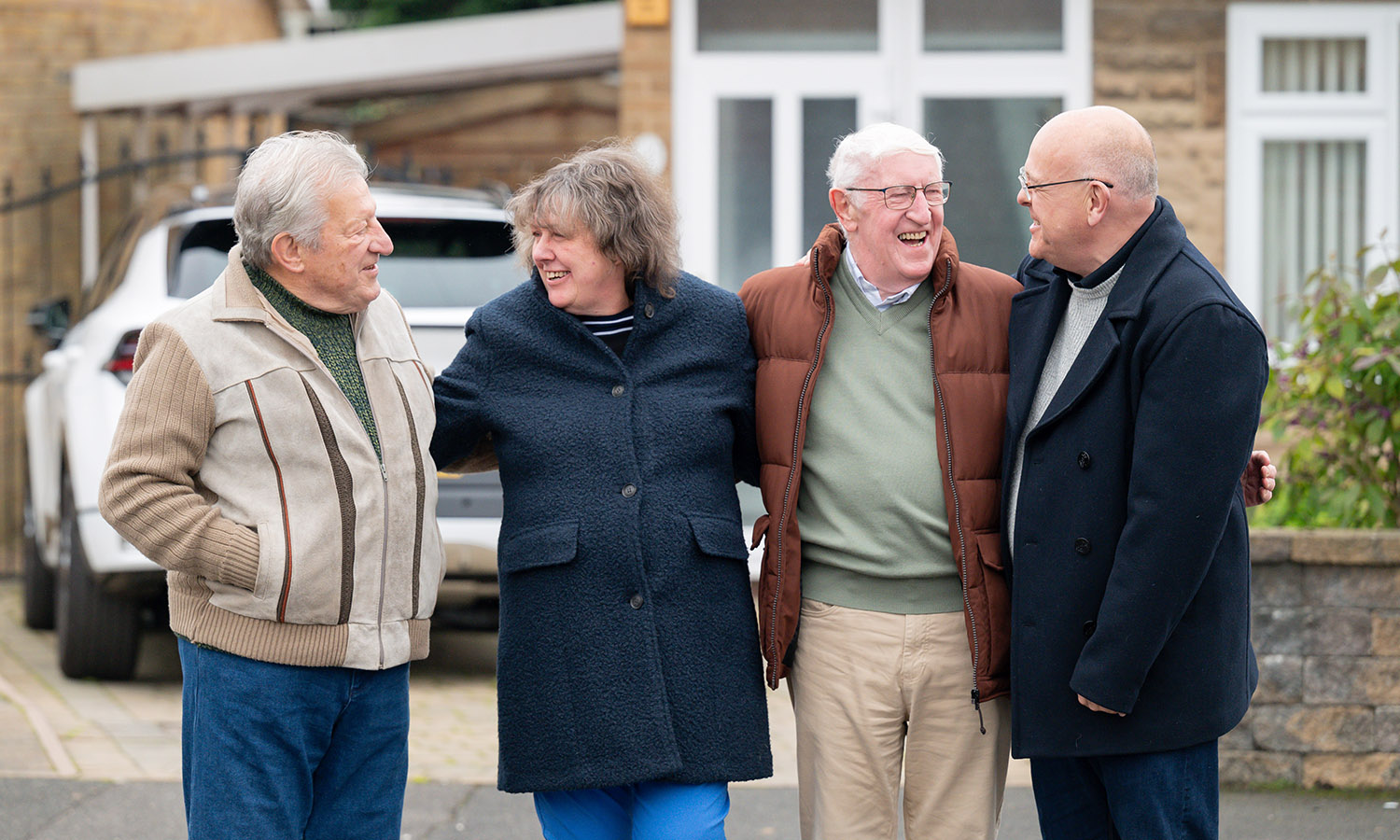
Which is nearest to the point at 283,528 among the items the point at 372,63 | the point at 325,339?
the point at 325,339

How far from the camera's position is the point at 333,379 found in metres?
2.77

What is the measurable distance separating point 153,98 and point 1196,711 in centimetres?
917

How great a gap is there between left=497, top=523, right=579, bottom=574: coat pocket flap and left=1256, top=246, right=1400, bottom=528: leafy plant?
9.98ft

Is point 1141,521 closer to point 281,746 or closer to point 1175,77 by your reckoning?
point 281,746

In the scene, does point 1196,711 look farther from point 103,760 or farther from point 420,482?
point 103,760

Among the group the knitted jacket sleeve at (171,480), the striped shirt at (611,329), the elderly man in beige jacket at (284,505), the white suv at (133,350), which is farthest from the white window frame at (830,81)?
the knitted jacket sleeve at (171,480)

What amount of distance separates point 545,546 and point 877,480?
2.21 ft

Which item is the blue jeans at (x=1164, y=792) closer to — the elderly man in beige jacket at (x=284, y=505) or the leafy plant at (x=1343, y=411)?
the elderly man in beige jacket at (x=284, y=505)

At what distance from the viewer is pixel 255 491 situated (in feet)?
8.86

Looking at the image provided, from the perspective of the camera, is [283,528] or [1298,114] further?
[1298,114]

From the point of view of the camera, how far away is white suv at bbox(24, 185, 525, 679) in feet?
18.2

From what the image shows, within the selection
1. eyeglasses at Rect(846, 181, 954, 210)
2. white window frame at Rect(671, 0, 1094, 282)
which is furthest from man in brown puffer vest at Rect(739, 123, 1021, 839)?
white window frame at Rect(671, 0, 1094, 282)

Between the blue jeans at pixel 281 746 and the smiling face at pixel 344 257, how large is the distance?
27.0 inches

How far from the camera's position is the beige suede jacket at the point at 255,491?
2.64 meters
